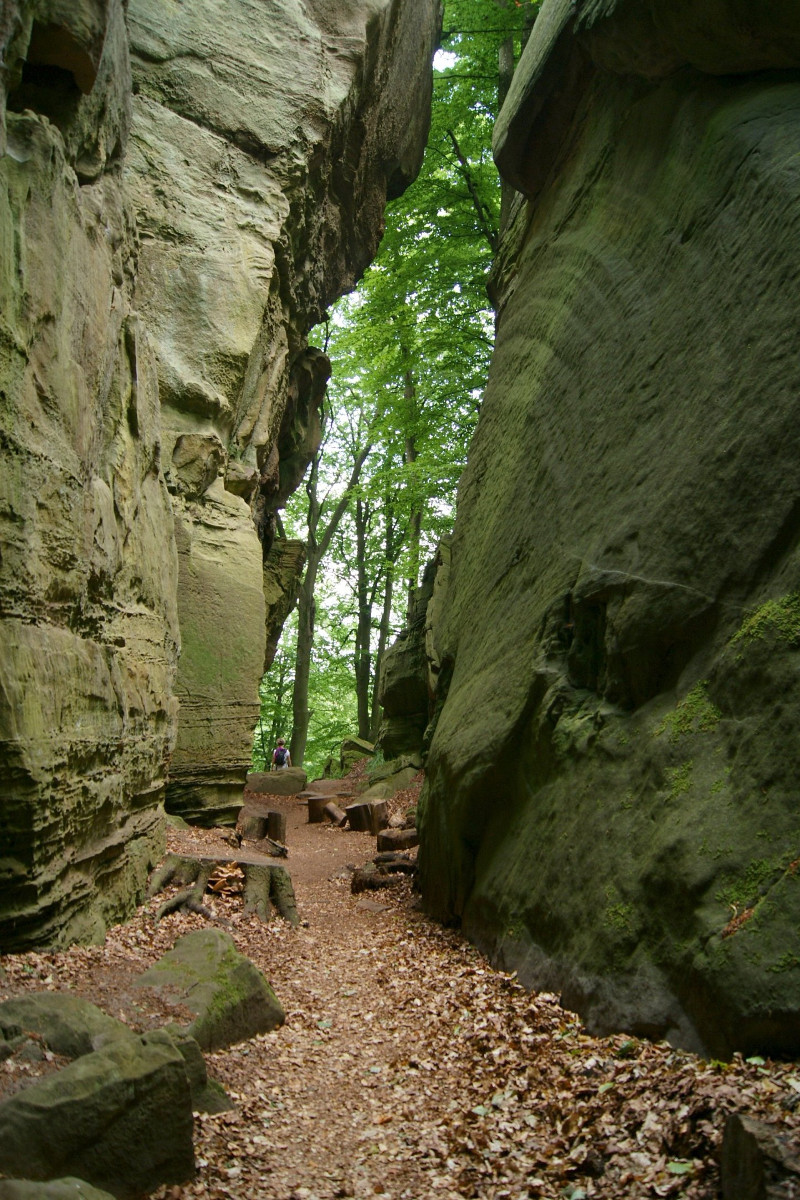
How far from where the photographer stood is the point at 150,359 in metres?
8.99

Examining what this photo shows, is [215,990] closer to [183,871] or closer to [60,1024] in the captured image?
[60,1024]

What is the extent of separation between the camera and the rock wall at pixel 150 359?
5262 mm

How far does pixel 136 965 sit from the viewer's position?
5.68 meters

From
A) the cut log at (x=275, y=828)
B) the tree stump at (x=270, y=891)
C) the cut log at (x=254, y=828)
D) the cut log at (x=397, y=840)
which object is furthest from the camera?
the cut log at (x=275, y=828)

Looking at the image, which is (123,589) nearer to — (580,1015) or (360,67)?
(580,1015)

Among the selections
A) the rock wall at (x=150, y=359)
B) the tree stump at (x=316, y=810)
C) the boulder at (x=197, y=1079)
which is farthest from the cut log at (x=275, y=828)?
the boulder at (x=197, y=1079)

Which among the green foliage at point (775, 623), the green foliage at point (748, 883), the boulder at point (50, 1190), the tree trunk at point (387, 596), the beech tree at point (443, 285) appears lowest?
the boulder at point (50, 1190)

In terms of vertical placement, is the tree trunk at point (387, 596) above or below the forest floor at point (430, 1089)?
above

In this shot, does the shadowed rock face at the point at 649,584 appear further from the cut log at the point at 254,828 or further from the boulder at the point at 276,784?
the boulder at the point at 276,784

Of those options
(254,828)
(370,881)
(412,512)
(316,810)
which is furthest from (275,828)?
(412,512)

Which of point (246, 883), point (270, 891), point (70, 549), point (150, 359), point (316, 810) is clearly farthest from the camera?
point (316, 810)

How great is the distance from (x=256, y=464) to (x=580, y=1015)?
1238cm

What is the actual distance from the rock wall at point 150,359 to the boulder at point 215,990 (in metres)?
0.76

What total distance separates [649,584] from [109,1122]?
4361mm
